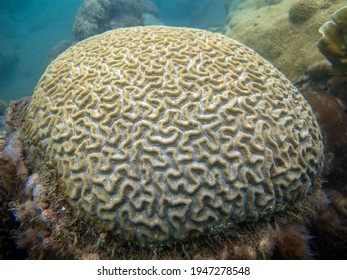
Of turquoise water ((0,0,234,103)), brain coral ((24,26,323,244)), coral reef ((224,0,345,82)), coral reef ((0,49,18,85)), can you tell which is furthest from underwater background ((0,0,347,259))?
coral reef ((0,49,18,85))

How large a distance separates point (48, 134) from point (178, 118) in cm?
155

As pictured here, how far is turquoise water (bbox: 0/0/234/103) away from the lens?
2114cm

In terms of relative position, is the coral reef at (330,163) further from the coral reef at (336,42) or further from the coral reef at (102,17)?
the coral reef at (102,17)

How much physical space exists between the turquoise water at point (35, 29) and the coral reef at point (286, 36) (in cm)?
1212

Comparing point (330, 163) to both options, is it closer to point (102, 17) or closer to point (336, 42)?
point (336, 42)

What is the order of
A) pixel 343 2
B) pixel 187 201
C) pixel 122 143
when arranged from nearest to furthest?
pixel 187 201 < pixel 122 143 < pixel 343 2

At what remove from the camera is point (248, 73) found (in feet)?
10.3

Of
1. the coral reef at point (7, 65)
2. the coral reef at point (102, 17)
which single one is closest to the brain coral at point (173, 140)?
the coral reef at point (102, 17)

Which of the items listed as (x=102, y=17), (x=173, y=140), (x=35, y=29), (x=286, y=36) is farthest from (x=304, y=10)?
(x=35, y=29)

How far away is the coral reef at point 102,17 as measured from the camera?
1232 centimetres

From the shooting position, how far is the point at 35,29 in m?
33.2

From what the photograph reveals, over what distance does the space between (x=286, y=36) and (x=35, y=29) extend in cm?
3709

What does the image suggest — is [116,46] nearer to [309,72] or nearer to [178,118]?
[178,118]
